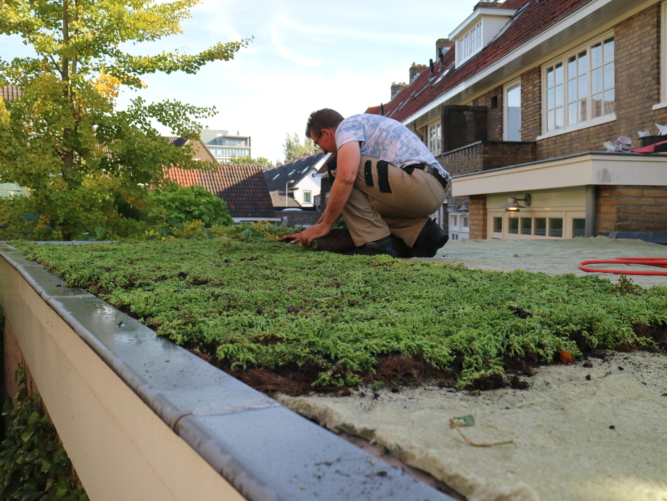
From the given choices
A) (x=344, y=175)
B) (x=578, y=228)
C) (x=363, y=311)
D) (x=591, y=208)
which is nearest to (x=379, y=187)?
(x=344, y=175)

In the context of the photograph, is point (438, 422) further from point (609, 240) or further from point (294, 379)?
point (609, 240)

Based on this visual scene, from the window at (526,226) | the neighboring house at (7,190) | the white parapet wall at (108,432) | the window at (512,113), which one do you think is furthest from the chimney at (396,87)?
the white parapet wall at (108,432)

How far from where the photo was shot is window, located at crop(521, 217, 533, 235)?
8166 millimetres

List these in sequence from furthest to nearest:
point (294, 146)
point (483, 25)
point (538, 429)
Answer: point (294, 146), point (483, 25), point (538, 429)

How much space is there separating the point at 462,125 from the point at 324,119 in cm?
1072

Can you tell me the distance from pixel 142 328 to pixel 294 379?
2.00 ft

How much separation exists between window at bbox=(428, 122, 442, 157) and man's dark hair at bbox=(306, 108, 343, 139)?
1324cm

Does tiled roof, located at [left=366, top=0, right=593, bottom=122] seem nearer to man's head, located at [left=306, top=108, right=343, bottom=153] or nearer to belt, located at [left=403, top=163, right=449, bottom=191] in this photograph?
belt, located at [left=403, top=163, right=449, bottom=191]

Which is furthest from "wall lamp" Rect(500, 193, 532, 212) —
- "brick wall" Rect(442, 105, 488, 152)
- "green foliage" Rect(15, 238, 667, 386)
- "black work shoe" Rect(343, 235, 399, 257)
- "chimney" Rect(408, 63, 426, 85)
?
"chimney" Rect(408, 63, 426, 85)

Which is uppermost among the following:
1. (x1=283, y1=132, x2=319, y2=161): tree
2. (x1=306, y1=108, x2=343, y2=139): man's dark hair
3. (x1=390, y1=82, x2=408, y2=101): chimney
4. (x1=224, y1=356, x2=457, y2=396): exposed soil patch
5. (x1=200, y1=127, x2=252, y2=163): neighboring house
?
(x1=200, y1=127, x2=252, y2=163): neighboring house

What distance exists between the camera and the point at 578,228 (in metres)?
6.81

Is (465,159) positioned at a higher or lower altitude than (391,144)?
higher

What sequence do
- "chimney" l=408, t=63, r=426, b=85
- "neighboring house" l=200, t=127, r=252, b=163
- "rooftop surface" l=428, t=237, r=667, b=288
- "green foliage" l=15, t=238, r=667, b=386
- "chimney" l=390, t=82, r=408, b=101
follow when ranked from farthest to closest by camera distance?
"neighboring house" l=200, t=127, r=252, b=163, "chimney" l=390, t=82, r=408, b=101, "chimney" l=408, t=63, r=426, b=85, "rooftop surface" l=428, t=237, r=667, b=288, "green foliage" l=15, t=238, r=667, b=386

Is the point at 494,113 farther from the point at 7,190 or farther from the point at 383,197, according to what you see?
the point at 7,190
